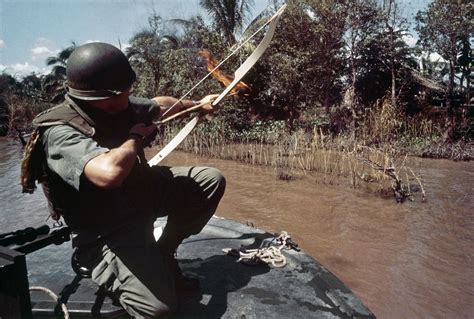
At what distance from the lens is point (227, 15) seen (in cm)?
1888

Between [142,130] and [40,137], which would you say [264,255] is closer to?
[142,130]

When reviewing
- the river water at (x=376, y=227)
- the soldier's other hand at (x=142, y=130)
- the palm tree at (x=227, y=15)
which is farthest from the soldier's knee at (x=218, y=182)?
the palm tree at (x=227, y=15)

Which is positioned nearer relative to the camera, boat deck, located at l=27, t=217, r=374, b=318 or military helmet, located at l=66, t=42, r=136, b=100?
military helmet, located at l=66, t=42, r=136, b=100

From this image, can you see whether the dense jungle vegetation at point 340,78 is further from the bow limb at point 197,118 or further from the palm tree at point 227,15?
the bow limb at point 197,118

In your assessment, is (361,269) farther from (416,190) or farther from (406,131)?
(406,131)

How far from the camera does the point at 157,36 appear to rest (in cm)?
2009

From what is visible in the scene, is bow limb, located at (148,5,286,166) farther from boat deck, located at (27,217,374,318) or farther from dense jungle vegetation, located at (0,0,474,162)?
dense jungle vegetation, located at (0,0,474,162)

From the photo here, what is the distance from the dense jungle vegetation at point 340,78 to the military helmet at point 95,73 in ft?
32.8

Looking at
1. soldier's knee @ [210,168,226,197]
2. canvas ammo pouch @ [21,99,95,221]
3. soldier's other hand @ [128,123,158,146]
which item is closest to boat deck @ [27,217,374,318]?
soldier's knee @ [210,168,226,197]

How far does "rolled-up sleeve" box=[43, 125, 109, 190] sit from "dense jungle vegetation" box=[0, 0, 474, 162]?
10167mm

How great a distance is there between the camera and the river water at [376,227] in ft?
14.8

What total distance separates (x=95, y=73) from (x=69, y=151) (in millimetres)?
422

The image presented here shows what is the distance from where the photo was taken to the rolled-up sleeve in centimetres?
182

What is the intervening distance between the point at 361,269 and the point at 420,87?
1258cm
